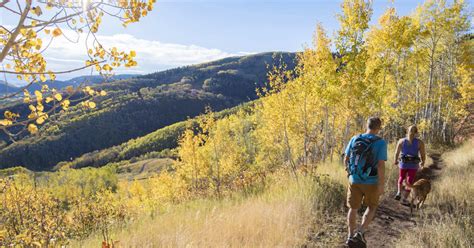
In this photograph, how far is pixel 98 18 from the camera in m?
2.57

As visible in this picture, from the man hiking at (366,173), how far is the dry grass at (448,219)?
0.61 m

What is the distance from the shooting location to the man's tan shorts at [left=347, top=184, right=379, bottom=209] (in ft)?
16.2

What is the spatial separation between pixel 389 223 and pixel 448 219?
1.12 m

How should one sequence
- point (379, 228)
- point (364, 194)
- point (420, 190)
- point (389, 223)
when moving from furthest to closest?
1. point (420, 190)
2. point (389, 223)
3. point (379, 228)
4. point (364, 194)

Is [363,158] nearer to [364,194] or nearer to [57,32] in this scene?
[364,194]

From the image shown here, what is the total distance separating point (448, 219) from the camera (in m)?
5.25

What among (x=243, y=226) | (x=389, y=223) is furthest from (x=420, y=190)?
(x=243, y=226)

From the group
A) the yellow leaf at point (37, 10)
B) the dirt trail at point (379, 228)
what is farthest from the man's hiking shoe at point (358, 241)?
the yellow leaf at point (37, 10)

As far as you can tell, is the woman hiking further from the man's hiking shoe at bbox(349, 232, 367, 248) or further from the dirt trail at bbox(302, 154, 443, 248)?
the man's hiking shoe at bbox(349, 232, 367, 248)

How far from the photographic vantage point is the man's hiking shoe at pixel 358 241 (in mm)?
4750

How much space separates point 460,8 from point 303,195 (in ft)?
59.6

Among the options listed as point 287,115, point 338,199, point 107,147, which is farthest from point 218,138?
point 107,147

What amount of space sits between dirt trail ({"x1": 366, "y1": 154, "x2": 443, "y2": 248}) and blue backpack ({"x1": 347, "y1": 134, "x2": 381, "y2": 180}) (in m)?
1.11

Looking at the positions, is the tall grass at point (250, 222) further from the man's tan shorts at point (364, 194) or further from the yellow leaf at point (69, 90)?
the yellow leaf at point (69, 90)
